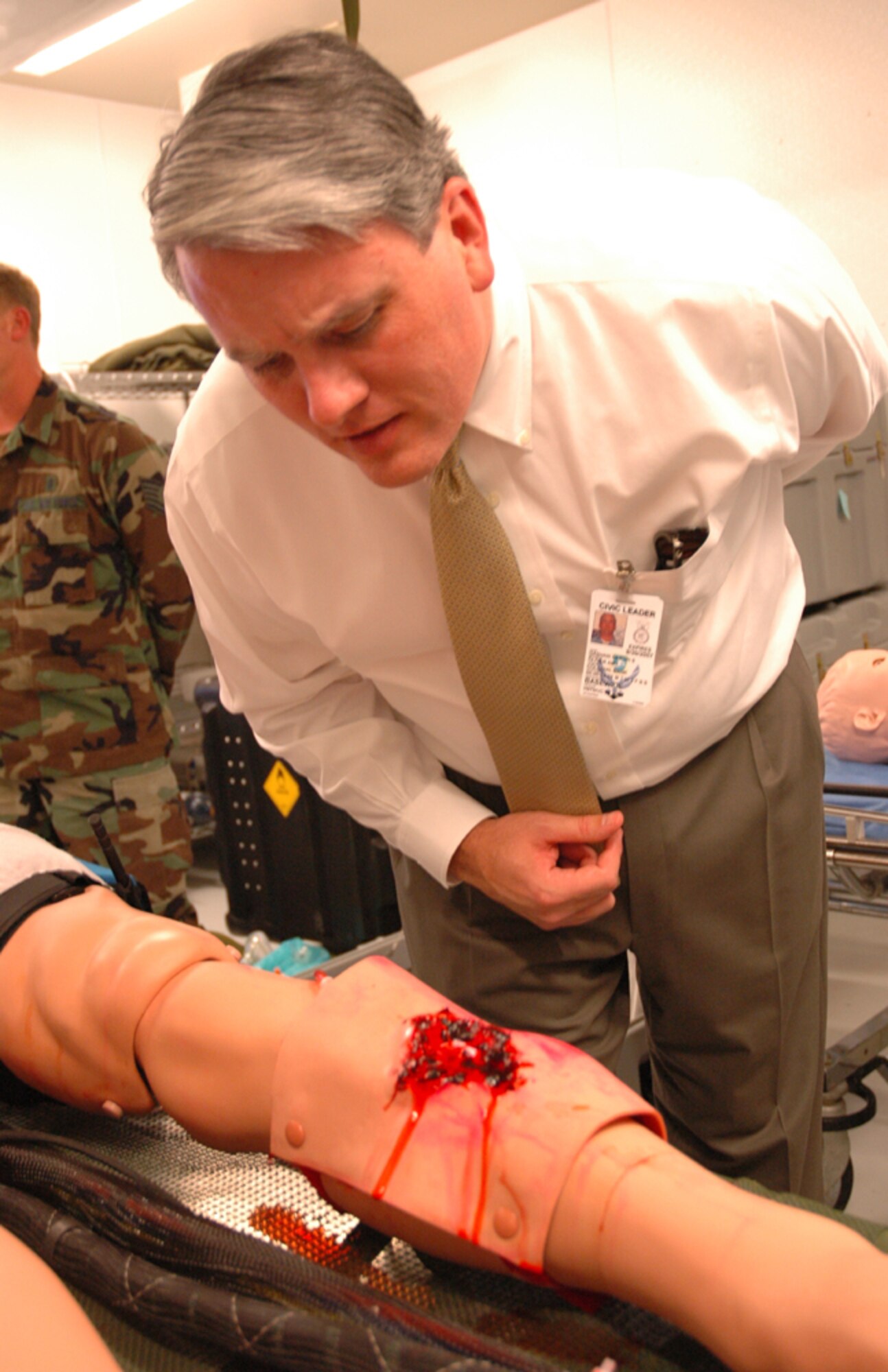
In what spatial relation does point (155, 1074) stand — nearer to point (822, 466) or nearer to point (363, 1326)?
point (363, 1326)

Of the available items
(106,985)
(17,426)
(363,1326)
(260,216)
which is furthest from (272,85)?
(17,426)

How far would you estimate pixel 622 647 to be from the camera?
49.6 inches

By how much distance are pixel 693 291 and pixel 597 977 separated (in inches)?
29.5

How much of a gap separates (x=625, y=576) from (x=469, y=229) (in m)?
0.37

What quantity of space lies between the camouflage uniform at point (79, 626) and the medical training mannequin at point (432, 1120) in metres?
1.71

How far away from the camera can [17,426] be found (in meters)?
2.64

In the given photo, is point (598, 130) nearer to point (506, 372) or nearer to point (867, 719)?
point (867, 719)

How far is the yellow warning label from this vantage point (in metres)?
3.26

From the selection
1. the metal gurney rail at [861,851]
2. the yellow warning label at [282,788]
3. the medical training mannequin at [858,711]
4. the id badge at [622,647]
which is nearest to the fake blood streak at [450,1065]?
the id badge at [622,647]

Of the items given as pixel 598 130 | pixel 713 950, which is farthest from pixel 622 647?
pixel 598 130

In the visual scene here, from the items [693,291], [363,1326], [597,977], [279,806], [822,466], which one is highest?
[693,291]

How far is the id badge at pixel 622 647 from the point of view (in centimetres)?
125

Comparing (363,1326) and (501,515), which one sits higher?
(501,515)

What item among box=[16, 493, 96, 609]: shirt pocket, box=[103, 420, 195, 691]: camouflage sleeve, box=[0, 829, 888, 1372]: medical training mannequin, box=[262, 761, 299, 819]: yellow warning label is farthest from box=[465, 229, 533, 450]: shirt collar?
box=[262, 761, 299, 819]: yellow warning label
